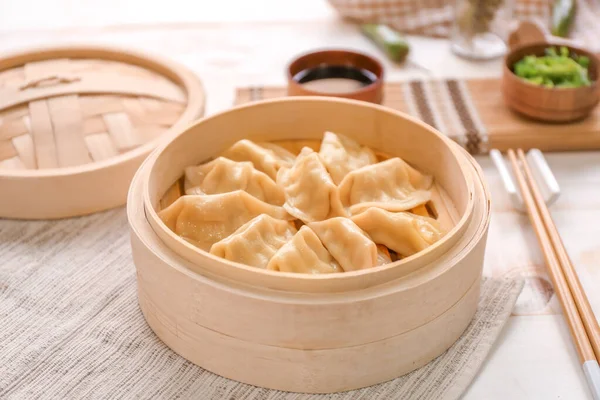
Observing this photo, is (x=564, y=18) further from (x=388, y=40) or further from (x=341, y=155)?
(x=341, y=155)

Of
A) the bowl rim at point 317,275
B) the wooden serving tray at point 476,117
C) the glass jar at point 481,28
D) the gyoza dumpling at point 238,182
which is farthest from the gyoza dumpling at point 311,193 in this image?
the glass jar at point 481,28

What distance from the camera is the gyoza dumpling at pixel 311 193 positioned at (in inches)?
72.6

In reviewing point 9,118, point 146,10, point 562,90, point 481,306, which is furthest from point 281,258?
point 146,10

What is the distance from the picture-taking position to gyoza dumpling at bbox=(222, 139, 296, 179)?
6.48ft

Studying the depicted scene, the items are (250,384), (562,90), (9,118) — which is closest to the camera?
(250,384)

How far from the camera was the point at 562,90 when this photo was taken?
93.7 inches

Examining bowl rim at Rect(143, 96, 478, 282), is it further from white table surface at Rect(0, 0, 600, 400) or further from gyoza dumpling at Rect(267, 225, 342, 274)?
white table surface at Rect(0, 0, 600, 400)

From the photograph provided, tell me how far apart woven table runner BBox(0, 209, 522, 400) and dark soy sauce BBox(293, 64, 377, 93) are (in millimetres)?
762

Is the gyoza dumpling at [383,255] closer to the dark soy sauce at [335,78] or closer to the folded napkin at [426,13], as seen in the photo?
the dark soy sauce at [335,78]

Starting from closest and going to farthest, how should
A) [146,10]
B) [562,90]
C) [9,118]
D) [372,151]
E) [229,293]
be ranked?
[229,293] → [372,151] → [9,118] → [562,90] → [146,10]

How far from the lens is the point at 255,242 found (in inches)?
66.5

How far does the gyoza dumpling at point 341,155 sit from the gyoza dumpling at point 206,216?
0.82 feet

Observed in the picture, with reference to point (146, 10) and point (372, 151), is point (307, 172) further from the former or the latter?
point (146, 10)

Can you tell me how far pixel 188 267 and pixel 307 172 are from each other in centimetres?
46
